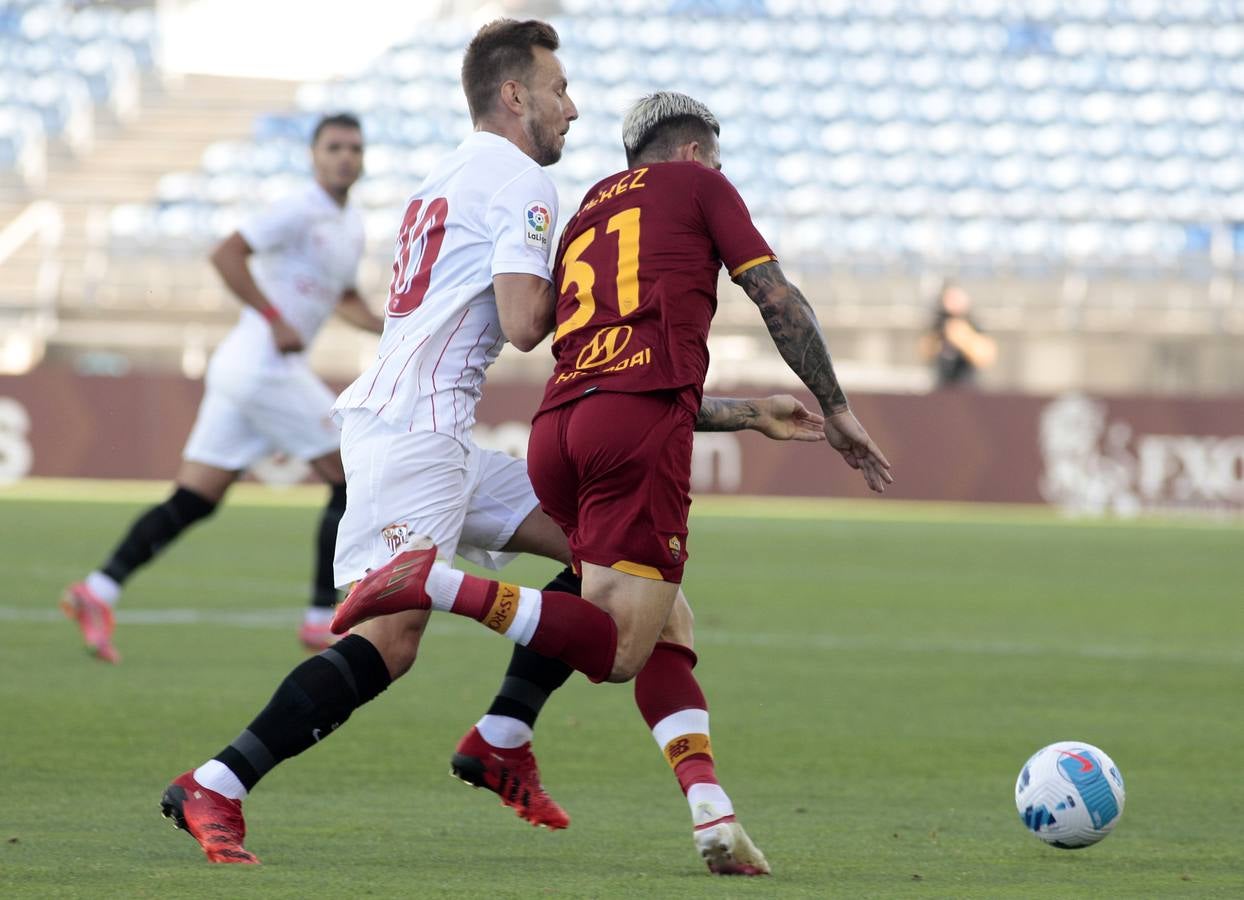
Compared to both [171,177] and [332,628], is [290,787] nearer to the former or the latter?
[332,628]

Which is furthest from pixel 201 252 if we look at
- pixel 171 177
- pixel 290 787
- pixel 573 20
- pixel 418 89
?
pixel 290 787

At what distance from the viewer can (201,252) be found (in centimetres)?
2495

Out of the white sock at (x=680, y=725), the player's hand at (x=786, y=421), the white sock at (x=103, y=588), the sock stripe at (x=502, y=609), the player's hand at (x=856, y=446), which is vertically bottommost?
the white sock at (x=680, y=725)

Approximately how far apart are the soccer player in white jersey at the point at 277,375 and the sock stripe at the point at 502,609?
13.3 feet

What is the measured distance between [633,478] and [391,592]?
612 mm

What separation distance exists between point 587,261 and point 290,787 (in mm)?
1868

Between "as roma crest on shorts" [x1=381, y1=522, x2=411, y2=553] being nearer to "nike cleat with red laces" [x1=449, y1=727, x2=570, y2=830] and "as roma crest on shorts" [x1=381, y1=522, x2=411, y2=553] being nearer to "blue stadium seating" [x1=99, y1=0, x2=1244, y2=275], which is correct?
"nike cleat with red laces" [x1=449, y1=727, x2=570, y2=830]

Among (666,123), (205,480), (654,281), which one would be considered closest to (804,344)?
(654,281)

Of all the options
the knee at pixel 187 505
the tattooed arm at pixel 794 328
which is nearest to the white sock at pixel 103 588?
the knee at pixel 187 505

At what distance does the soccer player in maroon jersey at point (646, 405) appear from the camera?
4.20 meters

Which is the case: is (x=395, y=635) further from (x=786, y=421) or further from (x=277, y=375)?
(x=277, y=375)

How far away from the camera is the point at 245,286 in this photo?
8.19 m

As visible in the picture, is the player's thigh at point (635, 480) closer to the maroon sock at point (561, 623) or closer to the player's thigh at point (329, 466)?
the maroon sock at point (561, 623)

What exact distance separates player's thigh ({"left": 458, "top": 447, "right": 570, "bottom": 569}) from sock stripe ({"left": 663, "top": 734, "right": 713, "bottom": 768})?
589mm
